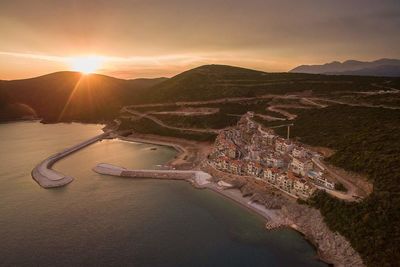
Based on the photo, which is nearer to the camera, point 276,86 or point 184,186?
point 184,186

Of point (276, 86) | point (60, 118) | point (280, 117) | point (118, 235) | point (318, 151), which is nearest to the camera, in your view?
point (118, 235)

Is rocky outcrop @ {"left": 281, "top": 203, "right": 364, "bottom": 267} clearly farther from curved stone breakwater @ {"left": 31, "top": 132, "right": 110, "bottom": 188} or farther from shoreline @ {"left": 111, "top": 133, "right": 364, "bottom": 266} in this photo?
curved stone breakwater @ {"left": 31, "top": 132, "right": 110, "bottom": 188}

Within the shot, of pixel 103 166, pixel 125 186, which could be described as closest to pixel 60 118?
pixel 103 166

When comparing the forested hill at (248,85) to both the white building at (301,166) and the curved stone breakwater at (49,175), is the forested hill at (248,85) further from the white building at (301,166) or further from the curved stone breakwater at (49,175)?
the curved stone breakwater at (49,175)

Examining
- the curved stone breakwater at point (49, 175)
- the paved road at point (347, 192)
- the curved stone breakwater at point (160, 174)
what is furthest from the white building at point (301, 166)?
→ the curved stone breakwater at point (49, 175)

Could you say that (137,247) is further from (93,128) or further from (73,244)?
(93,128)

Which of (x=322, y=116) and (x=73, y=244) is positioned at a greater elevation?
(x=322, y=116)

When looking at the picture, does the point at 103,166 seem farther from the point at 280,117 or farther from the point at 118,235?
the point at 280,117

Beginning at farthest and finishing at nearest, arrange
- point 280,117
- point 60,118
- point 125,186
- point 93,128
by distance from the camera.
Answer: point 60,118
point 93,128
point 280,117
point 125,186
